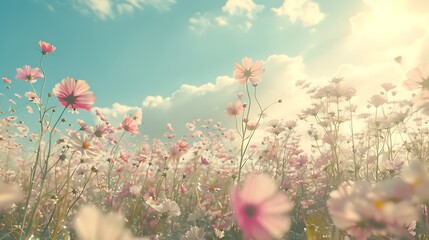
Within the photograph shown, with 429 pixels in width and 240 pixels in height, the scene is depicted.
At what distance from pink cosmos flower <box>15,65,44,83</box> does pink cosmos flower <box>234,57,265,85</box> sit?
1554 mm

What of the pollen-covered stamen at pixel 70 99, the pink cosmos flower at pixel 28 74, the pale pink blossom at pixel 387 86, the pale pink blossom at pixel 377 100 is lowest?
the pollen-covered stamen at pixel 70 99

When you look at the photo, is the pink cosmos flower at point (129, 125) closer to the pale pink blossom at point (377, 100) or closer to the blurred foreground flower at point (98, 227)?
the blurred foreground flower at point (98, 227)

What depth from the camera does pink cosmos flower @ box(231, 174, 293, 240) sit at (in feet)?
1.77

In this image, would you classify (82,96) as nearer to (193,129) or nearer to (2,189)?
(2,189)

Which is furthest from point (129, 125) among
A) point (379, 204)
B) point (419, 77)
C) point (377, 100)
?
point (377, 100)

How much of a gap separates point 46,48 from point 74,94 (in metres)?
1.01

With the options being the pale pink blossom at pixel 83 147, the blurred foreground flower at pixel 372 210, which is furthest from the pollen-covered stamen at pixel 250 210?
the pale pink blossom at pixel 83 147

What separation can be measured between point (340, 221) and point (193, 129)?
5.48 m

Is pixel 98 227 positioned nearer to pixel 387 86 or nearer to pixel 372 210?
pixel 372 210

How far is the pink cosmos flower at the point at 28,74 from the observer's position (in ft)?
8.96

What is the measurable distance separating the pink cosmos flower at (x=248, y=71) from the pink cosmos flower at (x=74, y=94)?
1230 mm

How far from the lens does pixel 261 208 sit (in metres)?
0.56

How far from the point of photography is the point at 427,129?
4.71m

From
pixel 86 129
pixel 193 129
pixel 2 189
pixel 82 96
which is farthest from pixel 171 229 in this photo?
pixel 2 189
